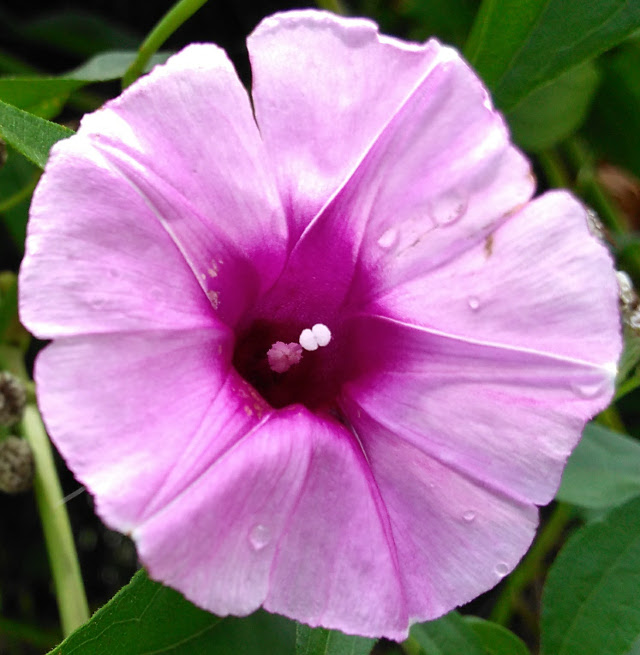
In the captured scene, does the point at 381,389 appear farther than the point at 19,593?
No

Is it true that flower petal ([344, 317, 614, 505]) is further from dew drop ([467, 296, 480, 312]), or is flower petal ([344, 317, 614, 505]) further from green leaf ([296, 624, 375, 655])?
green leaf ([296, 624, 375, 655])

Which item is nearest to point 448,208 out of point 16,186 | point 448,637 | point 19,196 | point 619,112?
point 448,637

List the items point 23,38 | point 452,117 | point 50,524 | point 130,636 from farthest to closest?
1. point 23,38
2. point 50,524
3. point 130,636
4. point 452,117

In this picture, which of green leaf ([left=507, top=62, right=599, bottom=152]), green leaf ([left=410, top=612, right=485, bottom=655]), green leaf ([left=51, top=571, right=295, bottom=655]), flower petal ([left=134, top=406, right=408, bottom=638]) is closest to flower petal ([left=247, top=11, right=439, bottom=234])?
flower petal ([left=134, top=406, right=408, bottom=638])

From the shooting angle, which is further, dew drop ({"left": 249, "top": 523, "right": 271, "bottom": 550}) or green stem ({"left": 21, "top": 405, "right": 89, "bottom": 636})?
green stem ({"left": 21, "top": 405, "right": 89, "bottom": 636})

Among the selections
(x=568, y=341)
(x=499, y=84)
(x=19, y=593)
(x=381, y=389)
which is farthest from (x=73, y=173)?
(x=19, y=593)

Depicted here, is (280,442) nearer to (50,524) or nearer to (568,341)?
(568,341)
